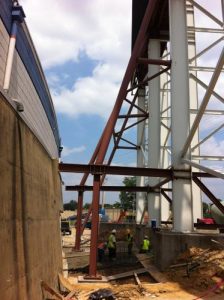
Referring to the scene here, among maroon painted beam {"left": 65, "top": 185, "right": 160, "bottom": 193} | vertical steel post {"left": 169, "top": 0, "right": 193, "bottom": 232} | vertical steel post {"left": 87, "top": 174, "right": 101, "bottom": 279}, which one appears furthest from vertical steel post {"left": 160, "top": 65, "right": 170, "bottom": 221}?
vertical steel post {"left": 87, "top": 174, "right": 101, "bottom": 279}

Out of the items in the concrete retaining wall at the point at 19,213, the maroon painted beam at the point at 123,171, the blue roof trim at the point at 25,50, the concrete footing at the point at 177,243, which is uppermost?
the blue roof trim at the point at 25,50

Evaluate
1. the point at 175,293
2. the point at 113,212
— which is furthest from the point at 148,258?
the point at 113,212

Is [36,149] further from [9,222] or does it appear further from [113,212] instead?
[113,212]

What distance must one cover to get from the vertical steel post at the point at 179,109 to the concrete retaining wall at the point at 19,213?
30.1 ft

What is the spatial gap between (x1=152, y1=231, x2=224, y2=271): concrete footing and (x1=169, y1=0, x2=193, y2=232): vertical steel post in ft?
3.72

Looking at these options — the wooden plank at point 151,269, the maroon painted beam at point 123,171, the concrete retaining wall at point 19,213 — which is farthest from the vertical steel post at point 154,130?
the concrete retaining wall at point 19,213

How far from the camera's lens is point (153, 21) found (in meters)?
25.9

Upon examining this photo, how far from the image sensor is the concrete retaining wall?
6.77 m

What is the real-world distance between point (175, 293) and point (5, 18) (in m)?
10.4

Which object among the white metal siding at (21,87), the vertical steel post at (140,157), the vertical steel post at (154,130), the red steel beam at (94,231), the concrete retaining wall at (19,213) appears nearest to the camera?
the concrete retaining wall at (19,213)

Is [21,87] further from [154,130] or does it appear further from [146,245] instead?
[154,130]

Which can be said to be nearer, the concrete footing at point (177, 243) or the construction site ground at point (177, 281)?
the construction site ground at point (177, 281)

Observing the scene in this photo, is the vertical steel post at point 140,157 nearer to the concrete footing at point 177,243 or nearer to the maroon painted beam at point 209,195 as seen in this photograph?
the maroon painted beam at point 209,195

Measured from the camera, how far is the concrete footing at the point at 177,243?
16.7 metres
